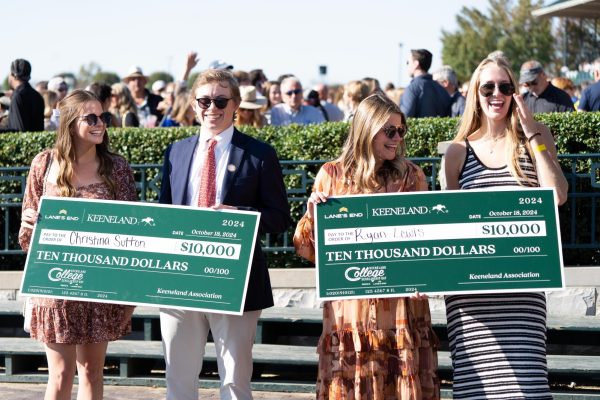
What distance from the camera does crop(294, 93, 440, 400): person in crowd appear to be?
5270 millimetres

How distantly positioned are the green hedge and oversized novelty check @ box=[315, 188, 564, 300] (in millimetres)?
3839

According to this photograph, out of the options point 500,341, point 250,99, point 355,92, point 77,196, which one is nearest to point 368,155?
point 500,341

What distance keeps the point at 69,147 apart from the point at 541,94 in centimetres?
625

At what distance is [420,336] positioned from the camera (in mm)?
5297

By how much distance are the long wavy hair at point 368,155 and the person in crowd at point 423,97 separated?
5.37 m

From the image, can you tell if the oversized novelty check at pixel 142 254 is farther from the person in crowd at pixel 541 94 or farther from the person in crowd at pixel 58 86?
the person in crowd at pixel 58 86

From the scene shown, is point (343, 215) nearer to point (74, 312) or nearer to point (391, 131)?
point (391, 131)

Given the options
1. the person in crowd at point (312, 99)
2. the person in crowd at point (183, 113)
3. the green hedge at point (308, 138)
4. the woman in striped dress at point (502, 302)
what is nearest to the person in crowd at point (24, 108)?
the green hedge at point (308, 138)

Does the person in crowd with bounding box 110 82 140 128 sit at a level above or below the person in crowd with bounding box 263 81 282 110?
below

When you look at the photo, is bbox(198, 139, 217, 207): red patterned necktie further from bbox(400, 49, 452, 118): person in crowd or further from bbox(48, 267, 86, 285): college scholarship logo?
bbox(400, 49, 452, 118): person in crowd

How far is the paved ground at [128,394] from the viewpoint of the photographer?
25.7ft

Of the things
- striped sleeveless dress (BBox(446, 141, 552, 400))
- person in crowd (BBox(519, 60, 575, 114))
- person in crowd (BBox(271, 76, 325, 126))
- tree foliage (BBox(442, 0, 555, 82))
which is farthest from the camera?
tree foliage (BBox(442, 0, 555, 82))

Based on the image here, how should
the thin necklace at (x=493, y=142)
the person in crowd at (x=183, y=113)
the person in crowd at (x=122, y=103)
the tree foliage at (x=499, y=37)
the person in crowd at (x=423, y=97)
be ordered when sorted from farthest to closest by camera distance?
the tree foliage at (x=499, y=37) < the person in crowd at (x=122, y=103) < the person in crowd at (x=183, y=113) < the person in crowd at (x=423, y=97) < the thin necklace at (x=493, y=142)

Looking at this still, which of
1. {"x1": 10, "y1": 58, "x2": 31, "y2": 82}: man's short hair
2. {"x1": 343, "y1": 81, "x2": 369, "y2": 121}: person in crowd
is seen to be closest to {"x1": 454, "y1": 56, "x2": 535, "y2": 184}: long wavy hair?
{"x1": 343, "y1": 81, "x2": 369, "y2": 121}: person in crowd
